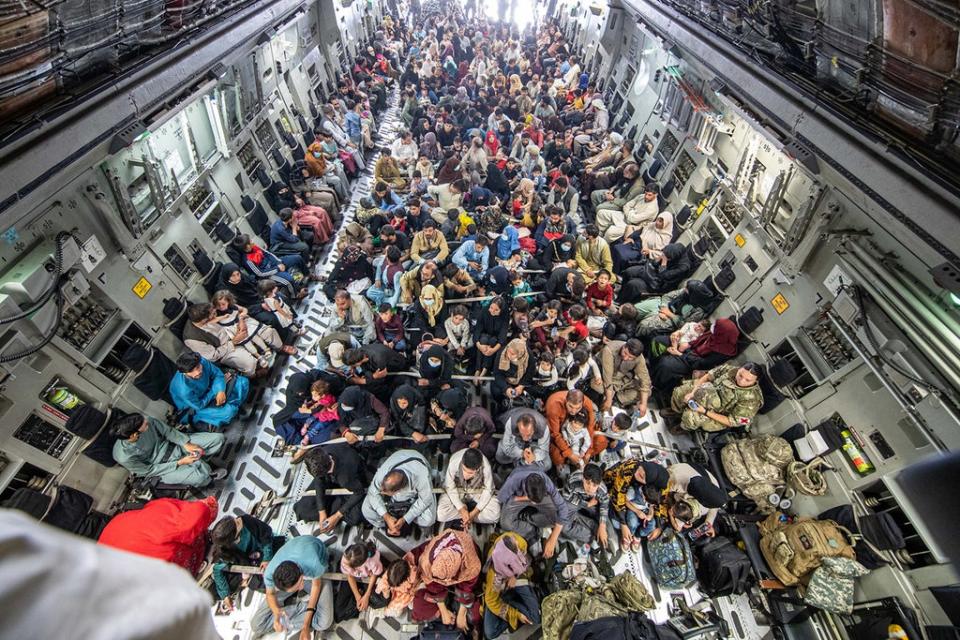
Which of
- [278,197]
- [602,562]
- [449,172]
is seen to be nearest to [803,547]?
[602,562]

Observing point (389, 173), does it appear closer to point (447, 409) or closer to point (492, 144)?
point (492, 144)

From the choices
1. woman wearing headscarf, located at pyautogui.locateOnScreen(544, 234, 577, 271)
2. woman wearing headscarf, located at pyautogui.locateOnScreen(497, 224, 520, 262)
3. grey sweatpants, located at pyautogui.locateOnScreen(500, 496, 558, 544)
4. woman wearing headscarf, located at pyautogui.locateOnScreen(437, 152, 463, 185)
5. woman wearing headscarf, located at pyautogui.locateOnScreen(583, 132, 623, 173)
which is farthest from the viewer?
woman wearing headscarf, located at pyautogui.locateOnScreen(583, 132, 623, 173)

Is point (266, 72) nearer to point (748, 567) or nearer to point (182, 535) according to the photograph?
point (182, 535)

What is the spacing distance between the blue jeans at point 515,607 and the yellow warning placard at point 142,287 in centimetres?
538

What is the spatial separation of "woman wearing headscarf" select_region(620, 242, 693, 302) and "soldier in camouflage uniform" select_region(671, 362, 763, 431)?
1948mm

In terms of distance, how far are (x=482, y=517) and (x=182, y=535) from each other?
9.59 feet

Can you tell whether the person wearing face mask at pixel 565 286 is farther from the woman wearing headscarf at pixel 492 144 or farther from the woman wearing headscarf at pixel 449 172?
the woman wearing headscarf at pixel 492 144

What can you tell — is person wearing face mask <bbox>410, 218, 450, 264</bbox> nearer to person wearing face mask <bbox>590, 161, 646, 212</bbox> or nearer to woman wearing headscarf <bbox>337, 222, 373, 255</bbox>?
woman wearing headscarf <bbox>337, 222, 373, 255</bbox>

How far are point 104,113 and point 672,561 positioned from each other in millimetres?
7397

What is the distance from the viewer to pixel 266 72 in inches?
317

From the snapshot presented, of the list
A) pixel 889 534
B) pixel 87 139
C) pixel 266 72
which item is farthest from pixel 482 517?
pixel 266 72

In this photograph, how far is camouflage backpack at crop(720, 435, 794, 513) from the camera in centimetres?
462

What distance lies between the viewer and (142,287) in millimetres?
4902

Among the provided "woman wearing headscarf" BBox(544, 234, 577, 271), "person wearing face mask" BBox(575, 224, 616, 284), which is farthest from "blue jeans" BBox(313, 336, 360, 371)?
"person wearing face mask" BBox(575, 224, 616, 284)
